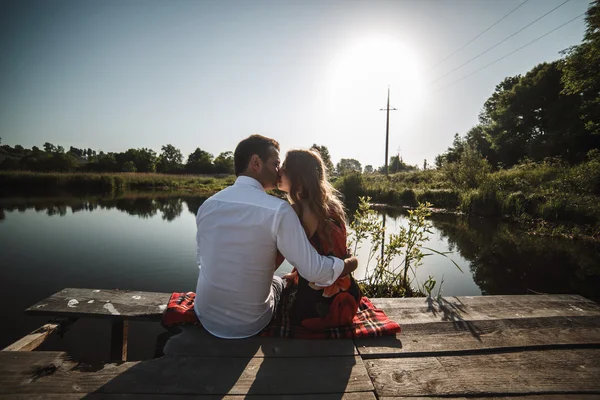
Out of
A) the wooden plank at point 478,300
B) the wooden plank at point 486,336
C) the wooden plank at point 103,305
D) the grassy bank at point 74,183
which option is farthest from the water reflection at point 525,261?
the grassy bank at point 74,183

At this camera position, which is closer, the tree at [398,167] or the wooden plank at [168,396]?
the wooden plank at [168,396]

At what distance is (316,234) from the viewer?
181 centimetres

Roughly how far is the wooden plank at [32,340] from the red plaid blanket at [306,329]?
0.75 metres

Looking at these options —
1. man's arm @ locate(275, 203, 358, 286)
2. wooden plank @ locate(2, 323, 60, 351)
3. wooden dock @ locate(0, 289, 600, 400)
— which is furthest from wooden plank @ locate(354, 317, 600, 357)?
wooden plank @ locate(2, 323, 60, 351)

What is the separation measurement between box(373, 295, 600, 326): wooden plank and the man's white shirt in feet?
2.95

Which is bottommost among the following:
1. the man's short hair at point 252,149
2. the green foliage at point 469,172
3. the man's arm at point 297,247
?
the man's arm at point 297,247

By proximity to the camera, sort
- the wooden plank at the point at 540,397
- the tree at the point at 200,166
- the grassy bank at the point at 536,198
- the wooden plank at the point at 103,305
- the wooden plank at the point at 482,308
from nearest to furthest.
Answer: the wooden plank at the point at 540,397 → the wooden plank at the point at 103,305 → the wooden plank at the point at 482,308 → the grassy bank at the point at 536,198 → the tree at the point at 200,166

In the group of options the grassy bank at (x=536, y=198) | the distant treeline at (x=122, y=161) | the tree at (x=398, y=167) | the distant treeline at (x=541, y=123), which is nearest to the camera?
the grassy bank at (x=536, y=198)

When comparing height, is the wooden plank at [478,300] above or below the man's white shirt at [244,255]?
below

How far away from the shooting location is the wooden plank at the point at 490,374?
1305mm

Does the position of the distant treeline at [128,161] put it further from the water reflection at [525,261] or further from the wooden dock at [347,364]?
the wooden dock at [347,364]

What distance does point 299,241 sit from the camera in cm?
145

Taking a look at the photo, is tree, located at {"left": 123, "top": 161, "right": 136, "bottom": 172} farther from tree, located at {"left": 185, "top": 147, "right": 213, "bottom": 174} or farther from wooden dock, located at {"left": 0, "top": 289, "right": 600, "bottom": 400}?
wooden dock, located at {"left": 0, "top": 289, "right": 600, "bottom": 400}

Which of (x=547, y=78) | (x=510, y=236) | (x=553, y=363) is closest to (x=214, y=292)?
(x=553, y=363)
